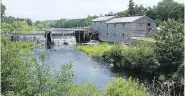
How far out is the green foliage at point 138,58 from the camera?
36.3 metres

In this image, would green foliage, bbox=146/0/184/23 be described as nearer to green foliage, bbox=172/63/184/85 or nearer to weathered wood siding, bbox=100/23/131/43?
weathered wood siding, bbox=100/23/131/43

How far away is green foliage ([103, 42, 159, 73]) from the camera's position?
36312mm

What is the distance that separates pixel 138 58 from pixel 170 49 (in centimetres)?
487

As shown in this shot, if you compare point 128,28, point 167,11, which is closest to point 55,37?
point 128,28

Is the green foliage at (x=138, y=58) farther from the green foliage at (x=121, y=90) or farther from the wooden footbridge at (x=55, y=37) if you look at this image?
the wooden footbridge at (x=55, y=37)

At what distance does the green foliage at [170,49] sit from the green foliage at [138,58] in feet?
2.75

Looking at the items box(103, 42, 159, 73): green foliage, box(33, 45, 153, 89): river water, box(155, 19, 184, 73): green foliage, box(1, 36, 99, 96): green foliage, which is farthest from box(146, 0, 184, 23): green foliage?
box(1, 36, 99, 96): green foliage

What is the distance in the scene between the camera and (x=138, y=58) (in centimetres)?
3828

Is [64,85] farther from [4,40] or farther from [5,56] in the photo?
[4,40]

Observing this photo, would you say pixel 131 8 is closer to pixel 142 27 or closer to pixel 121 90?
pixel 142 27

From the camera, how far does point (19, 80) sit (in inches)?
655

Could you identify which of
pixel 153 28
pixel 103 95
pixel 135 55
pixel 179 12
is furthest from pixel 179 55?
pixel 179 12

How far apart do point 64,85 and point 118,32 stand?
48.8 metres

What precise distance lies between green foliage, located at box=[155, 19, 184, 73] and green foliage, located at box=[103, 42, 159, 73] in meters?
0.84
